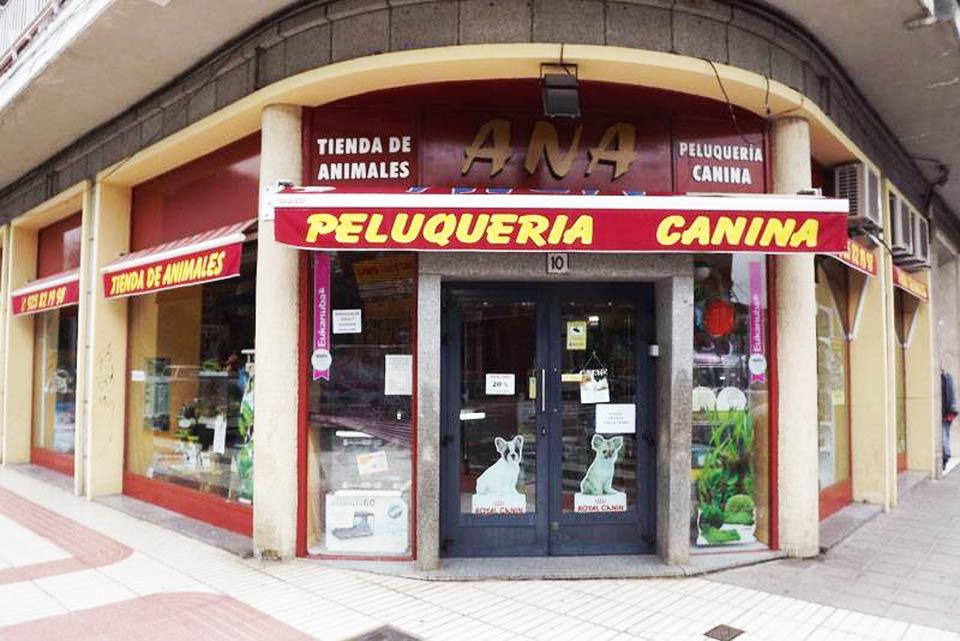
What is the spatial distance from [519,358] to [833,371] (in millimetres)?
4444

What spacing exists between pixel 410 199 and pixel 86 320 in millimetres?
6141

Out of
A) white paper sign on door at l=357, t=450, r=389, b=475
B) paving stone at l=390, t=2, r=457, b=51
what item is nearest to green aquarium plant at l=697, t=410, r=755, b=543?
white paper sign on door at l=357, t=450, r=389, b=475

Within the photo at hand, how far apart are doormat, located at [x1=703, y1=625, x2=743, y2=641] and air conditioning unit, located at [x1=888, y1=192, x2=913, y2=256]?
6.30m

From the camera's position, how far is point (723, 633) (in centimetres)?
445

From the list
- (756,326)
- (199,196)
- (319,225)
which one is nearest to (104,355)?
(199,196)

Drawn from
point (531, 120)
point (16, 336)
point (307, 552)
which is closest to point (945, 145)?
point (531, 120)

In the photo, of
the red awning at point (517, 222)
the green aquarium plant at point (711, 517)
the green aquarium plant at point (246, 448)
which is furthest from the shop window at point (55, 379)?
the green aquarium plant at point (711, 517)

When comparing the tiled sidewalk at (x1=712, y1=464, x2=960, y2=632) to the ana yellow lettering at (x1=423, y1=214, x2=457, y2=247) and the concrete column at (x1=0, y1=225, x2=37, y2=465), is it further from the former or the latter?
the concrete column at (x1=0, y1=225, x2=37, y2=465)

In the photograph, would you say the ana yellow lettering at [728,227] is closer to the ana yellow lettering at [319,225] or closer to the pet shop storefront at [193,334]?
the ana yellow lettering at [319,225]

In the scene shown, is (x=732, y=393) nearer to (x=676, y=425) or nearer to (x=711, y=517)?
(x=676, y=425)

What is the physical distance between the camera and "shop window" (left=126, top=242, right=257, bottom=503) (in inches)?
284

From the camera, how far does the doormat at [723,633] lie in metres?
4.38

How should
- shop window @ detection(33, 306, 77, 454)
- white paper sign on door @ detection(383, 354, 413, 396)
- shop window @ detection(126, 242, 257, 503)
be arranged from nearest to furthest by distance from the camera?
white paper sign on door @ detection(383, 354, 413, 396) < shop window @ detection(126, 242, 257, 503) < shop window @ detection(33, 306, 77, 454)

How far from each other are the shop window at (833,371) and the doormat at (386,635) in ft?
17.6
